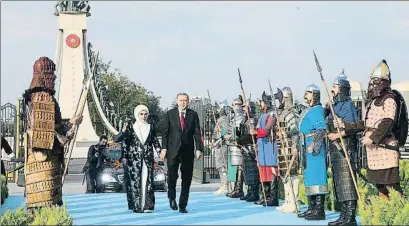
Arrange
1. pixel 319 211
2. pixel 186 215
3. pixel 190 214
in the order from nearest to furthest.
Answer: pixel 319 211 < pixel 186 215 < pixel 190 214

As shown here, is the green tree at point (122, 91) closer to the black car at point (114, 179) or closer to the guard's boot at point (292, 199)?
the black car at point (114, 179)

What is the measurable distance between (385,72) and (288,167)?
2210mm

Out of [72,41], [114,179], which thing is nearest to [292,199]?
[114,179]

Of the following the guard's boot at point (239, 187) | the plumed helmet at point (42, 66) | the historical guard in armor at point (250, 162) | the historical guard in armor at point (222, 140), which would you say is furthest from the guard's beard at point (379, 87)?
the guard's boot at point (239, 187)

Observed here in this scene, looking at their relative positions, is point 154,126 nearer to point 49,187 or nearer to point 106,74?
point 49,187

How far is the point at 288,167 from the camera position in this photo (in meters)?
9.05

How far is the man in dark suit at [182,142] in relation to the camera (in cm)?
916

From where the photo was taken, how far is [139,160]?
30.1ft

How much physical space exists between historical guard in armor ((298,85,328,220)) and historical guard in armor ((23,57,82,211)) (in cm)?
271

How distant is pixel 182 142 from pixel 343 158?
7.96 ft

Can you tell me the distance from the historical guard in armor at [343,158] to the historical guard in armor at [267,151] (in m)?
1.81

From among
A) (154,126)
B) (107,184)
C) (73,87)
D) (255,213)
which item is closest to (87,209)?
(154,126)

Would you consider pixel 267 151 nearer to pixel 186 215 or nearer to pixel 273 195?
pixel 273 195

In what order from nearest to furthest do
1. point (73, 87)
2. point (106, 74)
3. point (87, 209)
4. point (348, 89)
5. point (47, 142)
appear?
point (47, 142) < point (348, 89) < point (87, 209) < point (73, 87) < point (106, 74)
